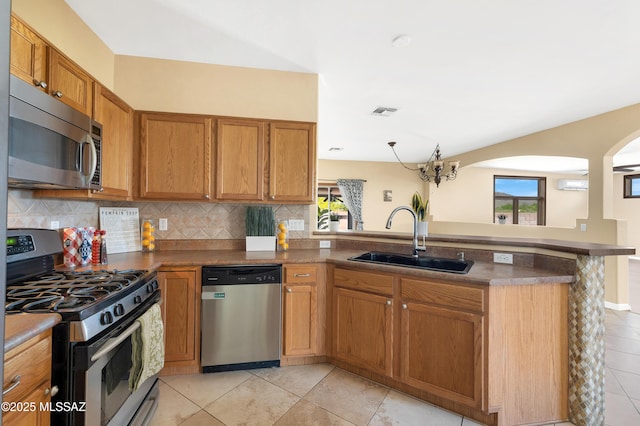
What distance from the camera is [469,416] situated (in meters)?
1.81

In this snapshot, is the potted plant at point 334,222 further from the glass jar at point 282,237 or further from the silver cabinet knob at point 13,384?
the silver cabinet knob at point 13,384

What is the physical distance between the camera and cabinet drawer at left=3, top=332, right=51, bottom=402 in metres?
0.85

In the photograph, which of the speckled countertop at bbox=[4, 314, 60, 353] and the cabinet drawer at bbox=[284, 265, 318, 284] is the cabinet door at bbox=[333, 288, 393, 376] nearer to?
the cabinet drawer at bbox=[284, 265, 318, 284]

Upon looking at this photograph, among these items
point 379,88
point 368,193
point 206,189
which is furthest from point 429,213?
point 206,189

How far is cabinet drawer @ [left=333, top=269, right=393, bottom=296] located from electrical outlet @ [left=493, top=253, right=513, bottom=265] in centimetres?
83

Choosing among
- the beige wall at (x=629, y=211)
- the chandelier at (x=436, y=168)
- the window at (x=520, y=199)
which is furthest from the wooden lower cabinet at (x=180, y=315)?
the beige wall at (x=629, y=211)

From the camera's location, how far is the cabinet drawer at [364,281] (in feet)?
6.77

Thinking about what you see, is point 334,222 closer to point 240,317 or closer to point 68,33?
point 240,317

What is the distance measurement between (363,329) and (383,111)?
2863mm

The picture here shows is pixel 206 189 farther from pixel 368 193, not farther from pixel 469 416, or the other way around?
pixel 368 193

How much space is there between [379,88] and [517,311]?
2512 mm

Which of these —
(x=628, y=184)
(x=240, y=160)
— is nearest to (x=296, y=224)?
(x=240, y=160)

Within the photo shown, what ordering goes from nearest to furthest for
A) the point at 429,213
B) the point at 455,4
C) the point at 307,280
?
the point at 455,4 → the point at 307,280 → the point at 429,213

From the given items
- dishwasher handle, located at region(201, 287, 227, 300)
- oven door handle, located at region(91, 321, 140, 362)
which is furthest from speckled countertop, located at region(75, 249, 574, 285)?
oven door handle, located at region(91, 321, 140, 362)
